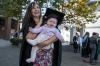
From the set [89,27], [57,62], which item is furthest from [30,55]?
[89,27]

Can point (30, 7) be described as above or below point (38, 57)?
above

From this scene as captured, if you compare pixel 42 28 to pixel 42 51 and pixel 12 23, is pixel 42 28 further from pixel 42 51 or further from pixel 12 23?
pixel 12 23

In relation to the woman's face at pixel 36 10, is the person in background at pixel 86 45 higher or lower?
lower

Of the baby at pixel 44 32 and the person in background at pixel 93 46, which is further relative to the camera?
the person in background at pixel 93 46

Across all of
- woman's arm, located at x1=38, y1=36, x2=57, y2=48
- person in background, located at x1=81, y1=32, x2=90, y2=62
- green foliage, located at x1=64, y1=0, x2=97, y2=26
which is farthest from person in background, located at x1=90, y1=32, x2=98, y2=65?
green foliage, located at x1=64, y1=0, x2=97, y2=26

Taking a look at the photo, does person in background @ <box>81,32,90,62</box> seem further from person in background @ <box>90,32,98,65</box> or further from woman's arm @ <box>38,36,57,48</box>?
woman's arm @ <box>38,36,57,48</box>

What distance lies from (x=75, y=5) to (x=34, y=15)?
25001 millimetres

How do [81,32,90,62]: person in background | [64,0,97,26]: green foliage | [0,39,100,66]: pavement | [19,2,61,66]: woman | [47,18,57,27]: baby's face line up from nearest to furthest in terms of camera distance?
[47,18,57,27]: baby's face < [19,2,61,66]: woman < [0,39,100,66]: pavement < [81,32,90,62]: person in background < [64,0,97,26]: green foliage

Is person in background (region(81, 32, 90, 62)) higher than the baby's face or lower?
lower

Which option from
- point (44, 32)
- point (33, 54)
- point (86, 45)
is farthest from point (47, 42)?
point (86, 45)

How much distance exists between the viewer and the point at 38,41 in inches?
185

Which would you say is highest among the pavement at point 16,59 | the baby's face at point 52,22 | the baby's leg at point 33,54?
the baby's face at point 52,22

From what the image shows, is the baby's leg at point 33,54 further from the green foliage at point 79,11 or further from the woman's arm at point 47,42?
the green foliage at point 79,11

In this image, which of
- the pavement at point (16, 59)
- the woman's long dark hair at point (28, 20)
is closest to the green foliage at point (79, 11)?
the pavement at point (16, 59)
